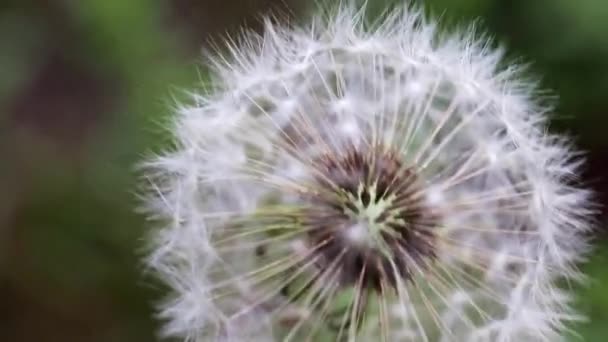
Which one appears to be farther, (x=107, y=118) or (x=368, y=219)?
(x=107, y=118)

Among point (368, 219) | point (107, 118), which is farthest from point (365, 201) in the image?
point (107, 118)

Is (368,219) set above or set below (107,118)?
below

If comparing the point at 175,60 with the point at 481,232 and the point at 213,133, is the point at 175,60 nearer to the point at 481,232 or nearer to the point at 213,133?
the point at 213,133

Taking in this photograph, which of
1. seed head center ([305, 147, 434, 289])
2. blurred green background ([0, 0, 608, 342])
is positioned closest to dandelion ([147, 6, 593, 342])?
seed head center ([305, 147, 434, 289])

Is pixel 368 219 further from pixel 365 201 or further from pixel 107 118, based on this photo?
pixel 107 118

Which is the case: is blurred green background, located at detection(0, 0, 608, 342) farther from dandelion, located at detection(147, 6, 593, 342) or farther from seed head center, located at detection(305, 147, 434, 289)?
seed head center, located at detection(305, 147, 434, 289)
